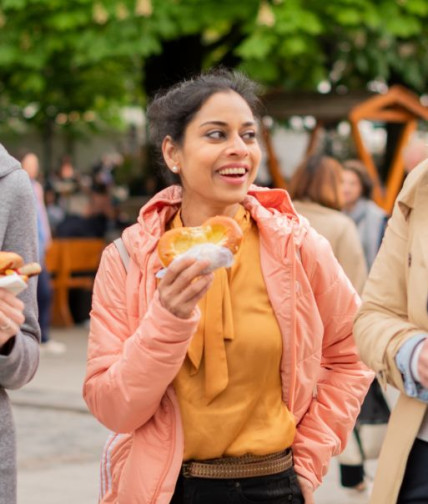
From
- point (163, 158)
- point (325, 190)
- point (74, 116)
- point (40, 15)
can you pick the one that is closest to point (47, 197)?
point (74, 116)

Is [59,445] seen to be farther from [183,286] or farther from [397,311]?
[183,286]

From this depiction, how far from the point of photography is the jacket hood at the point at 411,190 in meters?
3.21

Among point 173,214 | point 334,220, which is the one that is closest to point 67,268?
point 334,220

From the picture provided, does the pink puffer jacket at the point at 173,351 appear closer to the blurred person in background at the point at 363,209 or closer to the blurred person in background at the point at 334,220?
the blurred person in background at the point at 334,220

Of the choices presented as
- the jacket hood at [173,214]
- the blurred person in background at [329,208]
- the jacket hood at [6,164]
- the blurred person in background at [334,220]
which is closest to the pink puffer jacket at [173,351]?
the jacket hood at [173,214]

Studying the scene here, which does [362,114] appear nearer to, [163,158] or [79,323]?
[79,323]

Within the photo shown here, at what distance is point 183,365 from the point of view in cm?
334

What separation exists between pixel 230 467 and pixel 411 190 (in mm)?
852

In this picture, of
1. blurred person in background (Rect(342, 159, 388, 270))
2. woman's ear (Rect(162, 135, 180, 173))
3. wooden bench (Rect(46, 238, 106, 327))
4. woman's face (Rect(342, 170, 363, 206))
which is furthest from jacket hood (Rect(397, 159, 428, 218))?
wooden bench (Rect(46, 238, 106, 327))

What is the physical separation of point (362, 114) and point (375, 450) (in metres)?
8.46

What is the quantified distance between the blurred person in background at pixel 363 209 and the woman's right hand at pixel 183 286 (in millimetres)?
5747

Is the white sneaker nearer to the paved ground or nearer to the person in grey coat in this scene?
the paved ground

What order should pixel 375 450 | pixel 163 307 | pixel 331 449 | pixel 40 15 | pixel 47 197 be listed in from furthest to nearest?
pixel 47 197, pixel 40 15, pixel 375 450, pixel 331 449, pixel 163 307

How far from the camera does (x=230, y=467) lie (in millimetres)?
3301
